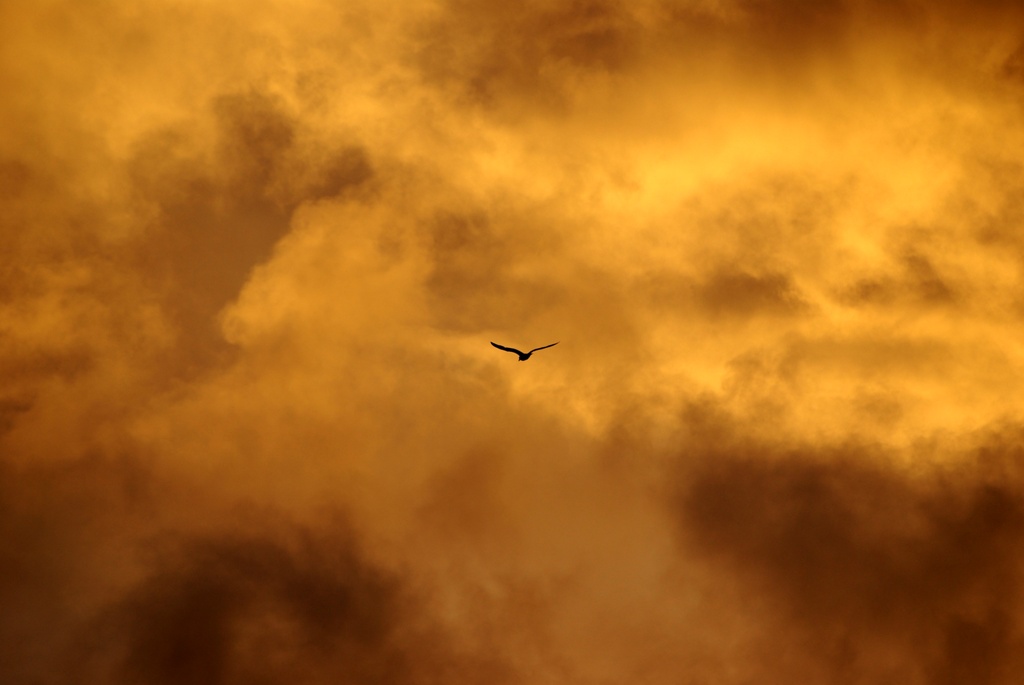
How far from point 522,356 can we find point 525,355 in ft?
4.46

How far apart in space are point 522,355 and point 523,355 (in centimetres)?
36

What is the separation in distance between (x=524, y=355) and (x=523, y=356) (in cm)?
226

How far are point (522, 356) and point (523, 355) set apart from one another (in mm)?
2823

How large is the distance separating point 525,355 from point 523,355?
1.59 m

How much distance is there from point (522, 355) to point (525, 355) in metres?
1.34

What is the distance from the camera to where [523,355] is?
102 m

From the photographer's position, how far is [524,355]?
10175cm

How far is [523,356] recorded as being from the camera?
99500 mm

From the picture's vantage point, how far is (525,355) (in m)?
101

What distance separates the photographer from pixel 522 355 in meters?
102

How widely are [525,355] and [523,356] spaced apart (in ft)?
4.88
